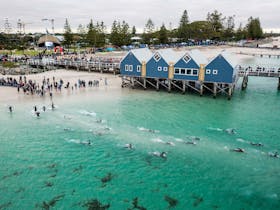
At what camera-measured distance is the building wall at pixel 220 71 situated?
119 ft

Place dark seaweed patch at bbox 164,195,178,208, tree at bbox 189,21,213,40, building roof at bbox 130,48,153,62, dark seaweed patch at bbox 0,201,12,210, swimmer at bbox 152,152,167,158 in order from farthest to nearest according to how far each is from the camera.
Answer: tree at bbox 189,21,213,40
building roof at bbox 130,48,153,62
swimmer at bbox 152,152,167,158
dark seaweed patch at bbox 164,195,178,208
dark seaweed patch at bbox 0,201,12,210

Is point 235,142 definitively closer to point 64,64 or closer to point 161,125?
point 161,125

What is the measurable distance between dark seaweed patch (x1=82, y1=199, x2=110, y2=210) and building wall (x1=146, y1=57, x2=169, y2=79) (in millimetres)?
27986

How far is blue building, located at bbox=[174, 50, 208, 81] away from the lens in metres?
37.7

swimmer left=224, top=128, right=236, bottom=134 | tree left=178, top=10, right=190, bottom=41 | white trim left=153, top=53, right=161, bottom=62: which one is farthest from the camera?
tree left=178, top=10, right=190, bottom=41

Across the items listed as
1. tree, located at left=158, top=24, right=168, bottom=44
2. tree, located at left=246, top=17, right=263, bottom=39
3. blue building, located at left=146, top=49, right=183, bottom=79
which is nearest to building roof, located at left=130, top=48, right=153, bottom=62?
blue building, located at left=146, top=49, right=183, bottom=79

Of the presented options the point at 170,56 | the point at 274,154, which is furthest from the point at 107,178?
the point at 170,56

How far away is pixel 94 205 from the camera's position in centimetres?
1482

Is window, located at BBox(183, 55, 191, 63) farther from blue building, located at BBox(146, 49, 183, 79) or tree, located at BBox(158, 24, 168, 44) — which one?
tree, located at BBox(158, 24, 168, 44)

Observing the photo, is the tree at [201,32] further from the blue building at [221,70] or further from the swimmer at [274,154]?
the swimmer at [274,154]

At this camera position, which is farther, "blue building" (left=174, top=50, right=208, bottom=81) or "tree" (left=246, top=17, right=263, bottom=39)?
"tree" (left=246, top=17, right=263, bottom=39)

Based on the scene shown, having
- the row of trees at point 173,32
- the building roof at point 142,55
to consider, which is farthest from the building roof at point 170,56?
the row of trees at point 173,32

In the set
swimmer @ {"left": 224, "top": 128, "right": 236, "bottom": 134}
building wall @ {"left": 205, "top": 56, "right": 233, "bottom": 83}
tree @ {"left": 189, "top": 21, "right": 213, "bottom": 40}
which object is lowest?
swimmer @ {"left": 224, "top": 128, "right": 236, "bottom": 134}

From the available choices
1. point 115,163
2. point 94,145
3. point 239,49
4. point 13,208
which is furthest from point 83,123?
point 239,49
